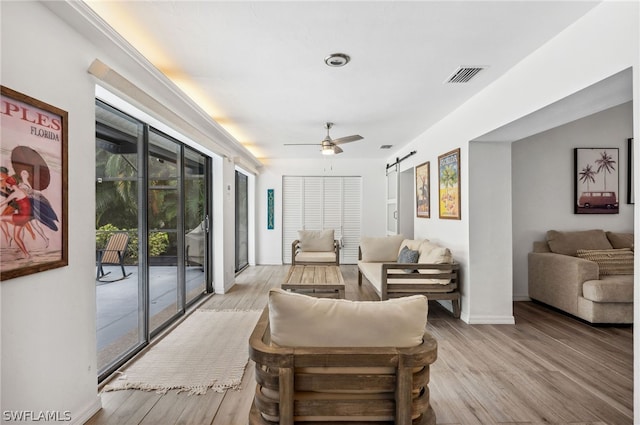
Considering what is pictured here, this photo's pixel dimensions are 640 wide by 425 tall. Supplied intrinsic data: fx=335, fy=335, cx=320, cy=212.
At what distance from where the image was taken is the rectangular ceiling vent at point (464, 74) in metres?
2.87

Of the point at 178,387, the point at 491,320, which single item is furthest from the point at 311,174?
the point at 178,387

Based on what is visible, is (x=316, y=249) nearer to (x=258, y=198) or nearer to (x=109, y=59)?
(x=258, y=198)

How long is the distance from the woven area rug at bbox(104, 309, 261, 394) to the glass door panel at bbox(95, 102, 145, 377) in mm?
246

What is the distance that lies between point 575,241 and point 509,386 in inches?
117

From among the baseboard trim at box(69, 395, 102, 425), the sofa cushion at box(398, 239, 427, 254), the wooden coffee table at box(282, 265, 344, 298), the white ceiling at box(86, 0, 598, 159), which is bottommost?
the baseboard trim at box(69, 395, 102, 425)

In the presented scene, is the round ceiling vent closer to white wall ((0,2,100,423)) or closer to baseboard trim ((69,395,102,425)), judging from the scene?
white wall ((0,2,100,423))

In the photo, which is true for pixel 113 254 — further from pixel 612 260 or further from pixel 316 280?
pixel 612 260

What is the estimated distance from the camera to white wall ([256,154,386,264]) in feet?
25.4

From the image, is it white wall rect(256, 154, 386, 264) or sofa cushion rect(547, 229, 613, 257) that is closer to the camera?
sofa cushion rect(547, 229, 613, 257)

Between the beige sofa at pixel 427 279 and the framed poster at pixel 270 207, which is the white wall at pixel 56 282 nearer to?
the beige sofa at pixel 427 279

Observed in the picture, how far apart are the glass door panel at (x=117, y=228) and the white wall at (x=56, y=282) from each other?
21.6 inches

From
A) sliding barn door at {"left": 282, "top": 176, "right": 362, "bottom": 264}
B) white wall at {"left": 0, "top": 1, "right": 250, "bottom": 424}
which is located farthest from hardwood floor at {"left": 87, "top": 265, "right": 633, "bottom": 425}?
sliding barn door at {"left": 282, "top": 176, "right": 362, "bottom": 264}

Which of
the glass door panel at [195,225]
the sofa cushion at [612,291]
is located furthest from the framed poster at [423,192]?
the glass door panel at [195,225]

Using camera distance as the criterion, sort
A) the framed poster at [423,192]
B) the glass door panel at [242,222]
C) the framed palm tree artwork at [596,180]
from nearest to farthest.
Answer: the framed palm tree artwork at [596,180] < the framed poster at [423,192] < the glass door panel at [242,222]
